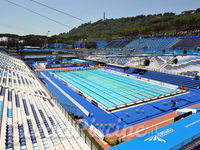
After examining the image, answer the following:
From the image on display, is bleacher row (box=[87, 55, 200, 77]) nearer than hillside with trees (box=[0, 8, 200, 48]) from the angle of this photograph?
Yes

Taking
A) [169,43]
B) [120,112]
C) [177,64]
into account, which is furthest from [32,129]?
[169,43]

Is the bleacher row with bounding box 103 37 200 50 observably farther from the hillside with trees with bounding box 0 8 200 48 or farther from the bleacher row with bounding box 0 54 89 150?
the bleacher row with bounding box 0 54 89 150

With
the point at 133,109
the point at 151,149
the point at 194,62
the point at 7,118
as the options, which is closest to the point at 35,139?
the point at 7,118

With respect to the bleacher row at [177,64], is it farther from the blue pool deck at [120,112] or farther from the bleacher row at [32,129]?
the bleacher row at [32,129]

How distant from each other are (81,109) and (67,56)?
5902 cm

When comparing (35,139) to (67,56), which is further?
(67,56)

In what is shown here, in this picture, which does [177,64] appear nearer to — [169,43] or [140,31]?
[169,43]

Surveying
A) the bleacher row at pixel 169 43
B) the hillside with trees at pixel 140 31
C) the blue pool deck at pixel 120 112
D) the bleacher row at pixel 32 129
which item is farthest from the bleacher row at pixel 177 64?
the bleacher row at pixel 32 129

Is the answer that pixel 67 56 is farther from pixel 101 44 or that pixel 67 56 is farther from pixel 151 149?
pixel 151 149

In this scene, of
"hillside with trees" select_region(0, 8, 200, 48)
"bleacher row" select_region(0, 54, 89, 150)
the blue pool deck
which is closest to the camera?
"bleacher row" select_region(0, 54, 89, 150)

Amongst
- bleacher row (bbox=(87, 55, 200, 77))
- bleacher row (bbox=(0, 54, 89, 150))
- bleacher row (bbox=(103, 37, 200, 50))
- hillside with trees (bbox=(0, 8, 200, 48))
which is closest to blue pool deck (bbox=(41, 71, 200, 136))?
bleacher row (bbox=(0, 54, 89, 150))

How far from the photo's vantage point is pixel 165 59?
40688mm

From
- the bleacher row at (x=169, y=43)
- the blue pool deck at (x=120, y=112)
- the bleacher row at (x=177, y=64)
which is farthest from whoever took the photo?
the bleacher row at (x=169, y=43)

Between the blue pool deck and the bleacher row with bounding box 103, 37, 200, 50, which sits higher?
the bleacher row with bounding box 103, 37, 200, 50
